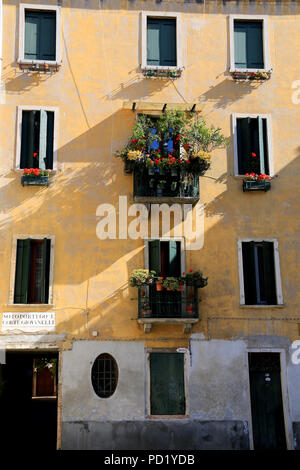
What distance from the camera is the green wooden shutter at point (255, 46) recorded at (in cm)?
1797

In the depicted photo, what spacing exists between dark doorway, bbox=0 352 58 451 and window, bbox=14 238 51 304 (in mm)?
2944

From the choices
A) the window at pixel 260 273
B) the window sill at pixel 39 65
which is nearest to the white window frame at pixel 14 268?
the window sill at pixel 39 65

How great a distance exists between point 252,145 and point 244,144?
0.26 metres

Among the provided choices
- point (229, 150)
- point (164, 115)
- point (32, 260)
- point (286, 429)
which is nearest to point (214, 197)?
point (229, 150)

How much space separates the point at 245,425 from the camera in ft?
51.0

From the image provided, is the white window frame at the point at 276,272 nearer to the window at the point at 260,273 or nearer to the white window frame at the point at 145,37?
the window at the point at 260,273

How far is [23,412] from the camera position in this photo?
22.5 m

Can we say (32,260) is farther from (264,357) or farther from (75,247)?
(264,357)

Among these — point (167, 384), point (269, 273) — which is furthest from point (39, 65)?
point (167, 384)

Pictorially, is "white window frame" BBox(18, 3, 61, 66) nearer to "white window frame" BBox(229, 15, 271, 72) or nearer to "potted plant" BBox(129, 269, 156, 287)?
"white window frame" BBox(229, 15, 271, 72)

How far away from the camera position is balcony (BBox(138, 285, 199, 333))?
51.3 feet

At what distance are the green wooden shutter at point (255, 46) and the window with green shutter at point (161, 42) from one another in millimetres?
2325

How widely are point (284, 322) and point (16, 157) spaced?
890 centimetres

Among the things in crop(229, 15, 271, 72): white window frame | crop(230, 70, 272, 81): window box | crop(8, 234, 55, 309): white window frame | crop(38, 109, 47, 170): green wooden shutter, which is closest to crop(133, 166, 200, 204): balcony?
crop(38, 109, 47, 170): green wooden shutter
